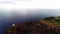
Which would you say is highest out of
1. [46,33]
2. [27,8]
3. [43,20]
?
[27,8]

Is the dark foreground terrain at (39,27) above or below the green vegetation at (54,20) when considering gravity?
below

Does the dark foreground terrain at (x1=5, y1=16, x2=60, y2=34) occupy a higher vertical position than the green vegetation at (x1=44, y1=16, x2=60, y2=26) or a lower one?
lower
